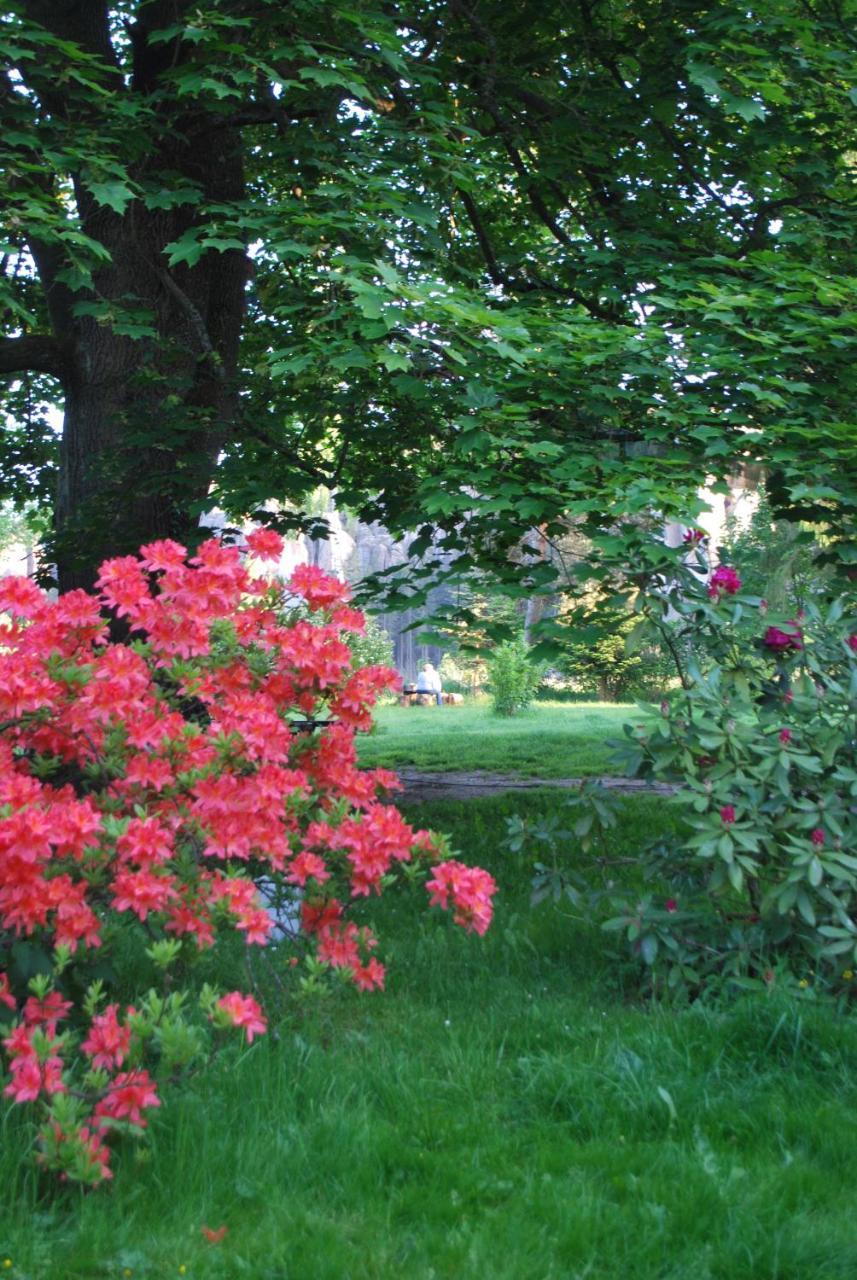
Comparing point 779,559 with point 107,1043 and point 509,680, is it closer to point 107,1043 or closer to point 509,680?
point 509,680

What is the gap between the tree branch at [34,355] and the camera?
7.46 m

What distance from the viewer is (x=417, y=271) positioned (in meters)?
Result: 5.79

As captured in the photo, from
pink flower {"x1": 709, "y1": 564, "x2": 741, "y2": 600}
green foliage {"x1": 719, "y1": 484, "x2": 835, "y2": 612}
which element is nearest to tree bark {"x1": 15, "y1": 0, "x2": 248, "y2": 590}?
green foliage {"x1": 719, "y1": 484, "x2": 835, "y2": 612}

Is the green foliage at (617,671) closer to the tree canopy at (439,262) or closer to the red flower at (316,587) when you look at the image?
the tree canopy at (439,262)

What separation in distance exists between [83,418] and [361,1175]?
5571mm

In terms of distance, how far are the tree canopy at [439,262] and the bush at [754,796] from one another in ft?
2.86

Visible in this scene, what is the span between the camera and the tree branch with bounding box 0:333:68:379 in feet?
24.5

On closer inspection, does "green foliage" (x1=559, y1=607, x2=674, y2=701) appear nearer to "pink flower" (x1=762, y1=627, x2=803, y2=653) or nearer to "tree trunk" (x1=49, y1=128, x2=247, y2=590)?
"tree trunk" (x1=49, y1=128, x2=247, y2=590)

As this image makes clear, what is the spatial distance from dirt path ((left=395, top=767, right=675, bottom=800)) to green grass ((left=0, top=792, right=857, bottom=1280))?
5.68 meters

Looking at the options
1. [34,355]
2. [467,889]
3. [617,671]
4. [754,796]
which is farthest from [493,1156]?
[617,671]

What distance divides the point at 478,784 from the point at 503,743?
3.84m

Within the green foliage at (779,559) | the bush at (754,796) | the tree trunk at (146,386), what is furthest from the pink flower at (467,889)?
the tree trunk at (146,386)

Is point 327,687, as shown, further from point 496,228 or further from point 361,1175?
point 496,228

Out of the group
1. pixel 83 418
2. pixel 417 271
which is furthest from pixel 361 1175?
pixel 83 418
